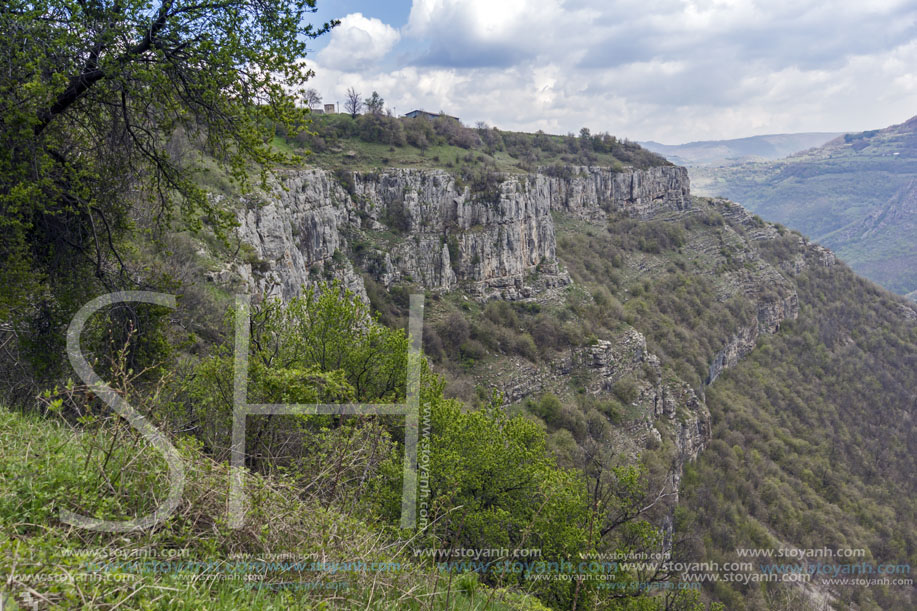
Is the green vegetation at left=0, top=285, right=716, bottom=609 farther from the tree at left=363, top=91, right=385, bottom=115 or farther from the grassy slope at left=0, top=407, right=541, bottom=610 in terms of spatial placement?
the tree at left=363, top=91, right=385, bottom=115

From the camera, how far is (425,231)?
41.9 m

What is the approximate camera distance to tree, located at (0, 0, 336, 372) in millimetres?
5203

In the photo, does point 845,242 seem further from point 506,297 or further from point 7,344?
point 7,344

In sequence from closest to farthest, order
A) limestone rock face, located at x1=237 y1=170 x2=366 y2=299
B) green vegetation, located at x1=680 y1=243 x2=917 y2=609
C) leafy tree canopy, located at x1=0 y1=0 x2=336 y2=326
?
leafy tree canopy, located at x1=0 y1=0 x2=336 y2=326, limestone rock face, located at x1=237 y1=170 x2=366 y2=299, green vegetation, located at x1=680 y1=243 x2=917 y2=609

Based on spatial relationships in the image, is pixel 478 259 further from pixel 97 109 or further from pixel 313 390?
pixel 97 109

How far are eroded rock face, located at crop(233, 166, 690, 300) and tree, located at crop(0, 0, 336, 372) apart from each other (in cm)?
1964

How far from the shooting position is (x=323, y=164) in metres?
39.8

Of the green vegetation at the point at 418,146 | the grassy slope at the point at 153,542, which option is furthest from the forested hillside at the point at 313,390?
the green vegetation at the point at 418,146

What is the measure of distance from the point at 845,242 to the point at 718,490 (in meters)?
205

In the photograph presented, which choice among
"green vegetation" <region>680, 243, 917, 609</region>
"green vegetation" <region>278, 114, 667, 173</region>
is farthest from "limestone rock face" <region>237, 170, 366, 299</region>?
"green vegetation" <region>680, 243, 917, 609</region>

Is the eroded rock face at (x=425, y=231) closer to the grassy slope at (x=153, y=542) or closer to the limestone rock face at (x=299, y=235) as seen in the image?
the limestone rock face at (x=299, y=235)

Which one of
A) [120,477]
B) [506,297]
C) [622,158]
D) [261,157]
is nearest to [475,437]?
[261,157]

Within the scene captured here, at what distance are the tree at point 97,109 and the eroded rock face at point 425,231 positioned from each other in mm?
19640

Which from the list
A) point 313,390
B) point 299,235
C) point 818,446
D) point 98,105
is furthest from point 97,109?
point 818,446
